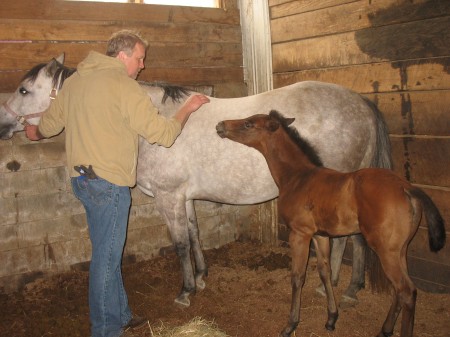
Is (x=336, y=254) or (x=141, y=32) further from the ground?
(x=141, y=32)

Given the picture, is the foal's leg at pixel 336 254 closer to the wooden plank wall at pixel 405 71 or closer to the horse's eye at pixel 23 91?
the wooden plank wall at pixel 405 71

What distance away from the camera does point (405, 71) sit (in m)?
3.96

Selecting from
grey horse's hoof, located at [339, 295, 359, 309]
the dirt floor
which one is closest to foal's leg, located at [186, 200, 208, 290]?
the dirt floor

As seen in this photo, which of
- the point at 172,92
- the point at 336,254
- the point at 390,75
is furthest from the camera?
the point at 172,92

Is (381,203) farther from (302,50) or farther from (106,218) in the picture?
(302,50)

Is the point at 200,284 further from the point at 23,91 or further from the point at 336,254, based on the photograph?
the point at 23,91

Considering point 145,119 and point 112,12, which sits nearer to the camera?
point 145,119

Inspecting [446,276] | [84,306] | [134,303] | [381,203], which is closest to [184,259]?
[134,303]

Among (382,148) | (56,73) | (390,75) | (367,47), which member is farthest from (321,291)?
(56,73)

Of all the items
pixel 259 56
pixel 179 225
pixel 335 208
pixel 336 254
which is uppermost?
pixel 259 56

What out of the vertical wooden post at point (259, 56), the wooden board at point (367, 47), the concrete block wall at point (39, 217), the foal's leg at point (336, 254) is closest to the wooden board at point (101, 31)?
the vertical wooden post at point (259, 56)

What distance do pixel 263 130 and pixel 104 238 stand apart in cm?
150

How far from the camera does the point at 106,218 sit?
299 cm

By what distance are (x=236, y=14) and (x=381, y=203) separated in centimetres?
373
